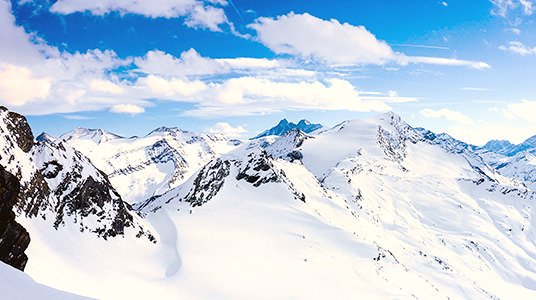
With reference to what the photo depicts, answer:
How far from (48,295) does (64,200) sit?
38.9 m

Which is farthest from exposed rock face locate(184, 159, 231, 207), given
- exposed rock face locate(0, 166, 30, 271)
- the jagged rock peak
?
exposed rock face locate(0, 166, 30, 271)

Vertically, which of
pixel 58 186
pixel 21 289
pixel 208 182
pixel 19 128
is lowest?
pixel 58 186

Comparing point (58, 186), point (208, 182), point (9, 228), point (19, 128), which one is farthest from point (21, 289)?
point (208, 182)

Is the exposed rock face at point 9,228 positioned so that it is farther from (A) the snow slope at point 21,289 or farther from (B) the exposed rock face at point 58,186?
(B) the exposed rock face at point 58,186

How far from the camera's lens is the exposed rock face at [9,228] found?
25109 mm

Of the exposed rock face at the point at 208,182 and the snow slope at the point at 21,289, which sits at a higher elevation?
the exposed rock face at the point at 208,182

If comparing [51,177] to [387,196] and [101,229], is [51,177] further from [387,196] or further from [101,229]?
[387,196]

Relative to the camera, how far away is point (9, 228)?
2603 centimetres

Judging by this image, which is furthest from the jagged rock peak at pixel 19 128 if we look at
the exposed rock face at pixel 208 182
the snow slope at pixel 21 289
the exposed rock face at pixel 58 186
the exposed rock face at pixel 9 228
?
the snow slope at pixel 21 289

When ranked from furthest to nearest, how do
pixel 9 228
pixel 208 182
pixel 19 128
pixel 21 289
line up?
pixel 208 182, pixel 19 128, pixel 9 228, pixel 21 289

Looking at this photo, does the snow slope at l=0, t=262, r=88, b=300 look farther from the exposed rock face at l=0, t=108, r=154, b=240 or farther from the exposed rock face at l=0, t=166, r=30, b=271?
the exposed rock face at l=0, t=108, r=154, b=240

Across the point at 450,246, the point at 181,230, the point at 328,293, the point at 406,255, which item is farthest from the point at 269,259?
the point at 450,246

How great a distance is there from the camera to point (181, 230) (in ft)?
202

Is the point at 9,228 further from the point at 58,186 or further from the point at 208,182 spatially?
the point at 208,182
